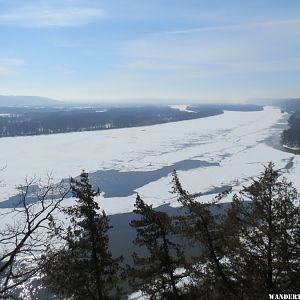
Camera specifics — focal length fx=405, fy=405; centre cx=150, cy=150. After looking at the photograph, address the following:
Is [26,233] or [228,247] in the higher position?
[26,233]

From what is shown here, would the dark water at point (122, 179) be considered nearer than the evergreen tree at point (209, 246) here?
No

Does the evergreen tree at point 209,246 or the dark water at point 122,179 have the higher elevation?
the evergreen tree at point 209,246

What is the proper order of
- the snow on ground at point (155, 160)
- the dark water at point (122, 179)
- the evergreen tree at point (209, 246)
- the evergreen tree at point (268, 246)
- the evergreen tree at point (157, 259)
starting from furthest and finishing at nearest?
the snow on ground at point (155, 160) < the dark water at point (122, 179) < the evergreen tree at point (157, 259) < the evergreen tree at point (209, 246) < the evergreen tree at point (268, 246)

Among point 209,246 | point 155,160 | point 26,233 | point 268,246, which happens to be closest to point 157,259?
point 209,246

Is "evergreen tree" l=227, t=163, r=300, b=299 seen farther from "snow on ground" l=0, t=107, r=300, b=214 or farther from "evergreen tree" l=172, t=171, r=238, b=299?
"snow on ground" l=0, t=107, r=300, b=214

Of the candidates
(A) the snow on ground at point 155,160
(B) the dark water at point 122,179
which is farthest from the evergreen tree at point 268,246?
(B) the dark water at point 122,179

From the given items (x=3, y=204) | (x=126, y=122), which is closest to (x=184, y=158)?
(x=3, y=204)

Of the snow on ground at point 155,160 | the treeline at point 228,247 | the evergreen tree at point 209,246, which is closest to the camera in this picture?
the treeline at point 228,247

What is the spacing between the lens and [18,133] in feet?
421

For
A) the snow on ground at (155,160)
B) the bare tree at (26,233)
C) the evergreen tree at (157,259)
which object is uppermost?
the bare tree at (26,233)

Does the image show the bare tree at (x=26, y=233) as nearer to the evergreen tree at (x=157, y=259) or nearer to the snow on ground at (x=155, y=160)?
the evergreen tree at (x=157, y=259)

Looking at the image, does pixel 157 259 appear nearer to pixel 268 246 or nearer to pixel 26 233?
pixel 268 246

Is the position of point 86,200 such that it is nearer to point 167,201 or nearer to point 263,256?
point 263,256

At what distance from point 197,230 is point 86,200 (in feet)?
10.3
